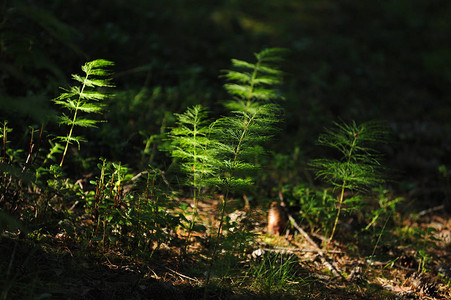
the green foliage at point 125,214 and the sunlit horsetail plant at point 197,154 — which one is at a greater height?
the sunlit horsetail plant at point 197,154

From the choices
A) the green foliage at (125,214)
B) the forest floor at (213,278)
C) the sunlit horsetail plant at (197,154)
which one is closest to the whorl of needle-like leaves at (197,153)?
the sunlit horsetail plant at (197,154)

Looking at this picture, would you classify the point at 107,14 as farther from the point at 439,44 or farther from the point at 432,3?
the point at 432,3

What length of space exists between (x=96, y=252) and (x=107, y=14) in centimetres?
499

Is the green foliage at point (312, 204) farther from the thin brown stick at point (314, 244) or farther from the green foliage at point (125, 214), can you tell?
the green foliage at point (125, 214)

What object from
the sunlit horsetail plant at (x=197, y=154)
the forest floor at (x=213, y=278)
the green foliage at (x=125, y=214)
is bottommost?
the forest floor at (x=213, y=278)

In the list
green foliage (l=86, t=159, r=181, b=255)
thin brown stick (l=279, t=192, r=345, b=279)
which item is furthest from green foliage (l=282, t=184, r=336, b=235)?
green foliage (l=86, t=159, r=181, b=255)

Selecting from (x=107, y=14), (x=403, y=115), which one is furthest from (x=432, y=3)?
(x=107, y=14)

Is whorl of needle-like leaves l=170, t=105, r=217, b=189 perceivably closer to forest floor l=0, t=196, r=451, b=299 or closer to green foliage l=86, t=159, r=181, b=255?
green foliage l=86, t=159, r=181, b=255

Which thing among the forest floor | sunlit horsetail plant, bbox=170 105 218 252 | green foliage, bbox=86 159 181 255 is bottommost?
the forest floor

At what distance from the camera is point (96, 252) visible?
2.56 meters

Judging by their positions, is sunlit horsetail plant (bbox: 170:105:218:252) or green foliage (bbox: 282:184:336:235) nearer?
sunlit horsetail plant (bbox: 170:105:218:252)

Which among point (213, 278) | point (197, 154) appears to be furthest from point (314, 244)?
point (197, 154)

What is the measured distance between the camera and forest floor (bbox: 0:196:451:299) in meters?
2.21

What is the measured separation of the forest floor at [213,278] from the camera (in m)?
2.21
